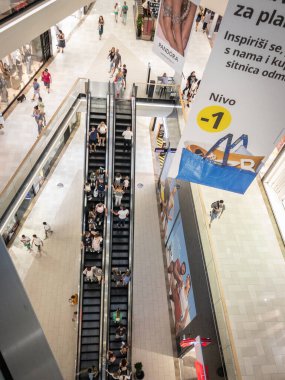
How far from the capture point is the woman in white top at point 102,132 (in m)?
13.4

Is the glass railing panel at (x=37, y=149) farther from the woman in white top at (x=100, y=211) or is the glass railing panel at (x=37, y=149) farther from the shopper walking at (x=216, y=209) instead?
the shopper walking at (x=216, y=209)

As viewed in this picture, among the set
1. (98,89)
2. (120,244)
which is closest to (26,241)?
(120,244)

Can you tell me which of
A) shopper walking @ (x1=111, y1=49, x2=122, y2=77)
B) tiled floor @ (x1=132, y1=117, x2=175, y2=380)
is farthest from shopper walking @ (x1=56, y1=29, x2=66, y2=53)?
tiled floor @ (x1=132, y1=117, x2=175, y2=380)

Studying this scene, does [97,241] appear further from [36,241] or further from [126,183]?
[36,241]

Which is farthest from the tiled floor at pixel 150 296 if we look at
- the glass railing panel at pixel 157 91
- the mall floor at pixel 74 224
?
the glass railing panel at pixel 157 91

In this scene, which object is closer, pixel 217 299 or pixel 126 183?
pixel 217 299

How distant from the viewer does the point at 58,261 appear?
14.1 meters

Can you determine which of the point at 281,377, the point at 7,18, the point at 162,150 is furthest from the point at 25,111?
the point at 281,377

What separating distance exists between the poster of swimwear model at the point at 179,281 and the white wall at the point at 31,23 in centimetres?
783

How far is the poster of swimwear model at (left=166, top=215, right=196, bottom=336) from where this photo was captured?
11.1 meters

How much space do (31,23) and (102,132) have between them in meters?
4.76

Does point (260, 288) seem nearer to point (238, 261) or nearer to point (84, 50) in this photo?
point (238, 261)

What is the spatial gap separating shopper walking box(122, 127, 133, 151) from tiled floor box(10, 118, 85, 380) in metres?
3.98

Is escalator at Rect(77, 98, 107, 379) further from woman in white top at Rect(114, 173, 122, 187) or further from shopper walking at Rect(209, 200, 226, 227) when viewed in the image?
shopper walking at Rect(209, 200, 226, 227)
